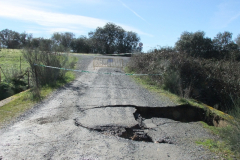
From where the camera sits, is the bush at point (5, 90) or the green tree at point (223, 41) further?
the green tree at point (223, 41)

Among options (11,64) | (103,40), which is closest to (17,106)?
(11,64)

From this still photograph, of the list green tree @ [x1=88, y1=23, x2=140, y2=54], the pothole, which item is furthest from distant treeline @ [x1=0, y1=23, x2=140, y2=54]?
the pothole

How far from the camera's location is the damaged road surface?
395cm

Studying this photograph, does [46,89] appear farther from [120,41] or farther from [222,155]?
[120,41]

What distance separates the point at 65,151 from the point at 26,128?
165 centimetres

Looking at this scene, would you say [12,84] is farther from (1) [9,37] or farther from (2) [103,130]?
(1) [9,37]

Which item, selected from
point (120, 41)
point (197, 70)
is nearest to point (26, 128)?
point (197, 70)

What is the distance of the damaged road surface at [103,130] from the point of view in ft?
13.0

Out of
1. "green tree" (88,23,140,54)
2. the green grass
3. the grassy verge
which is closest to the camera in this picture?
the green grass

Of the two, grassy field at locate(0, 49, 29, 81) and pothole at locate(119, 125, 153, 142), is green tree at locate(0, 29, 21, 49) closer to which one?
grassy field at locate(0, 49, 29, 81)

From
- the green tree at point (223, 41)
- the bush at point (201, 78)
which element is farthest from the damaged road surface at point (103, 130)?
the green tree at point (223, 41)

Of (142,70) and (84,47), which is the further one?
(84,47)

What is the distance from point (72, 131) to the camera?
16.0ft

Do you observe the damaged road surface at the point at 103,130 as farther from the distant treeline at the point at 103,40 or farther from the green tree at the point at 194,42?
the distant treeline at the point at 103,40
